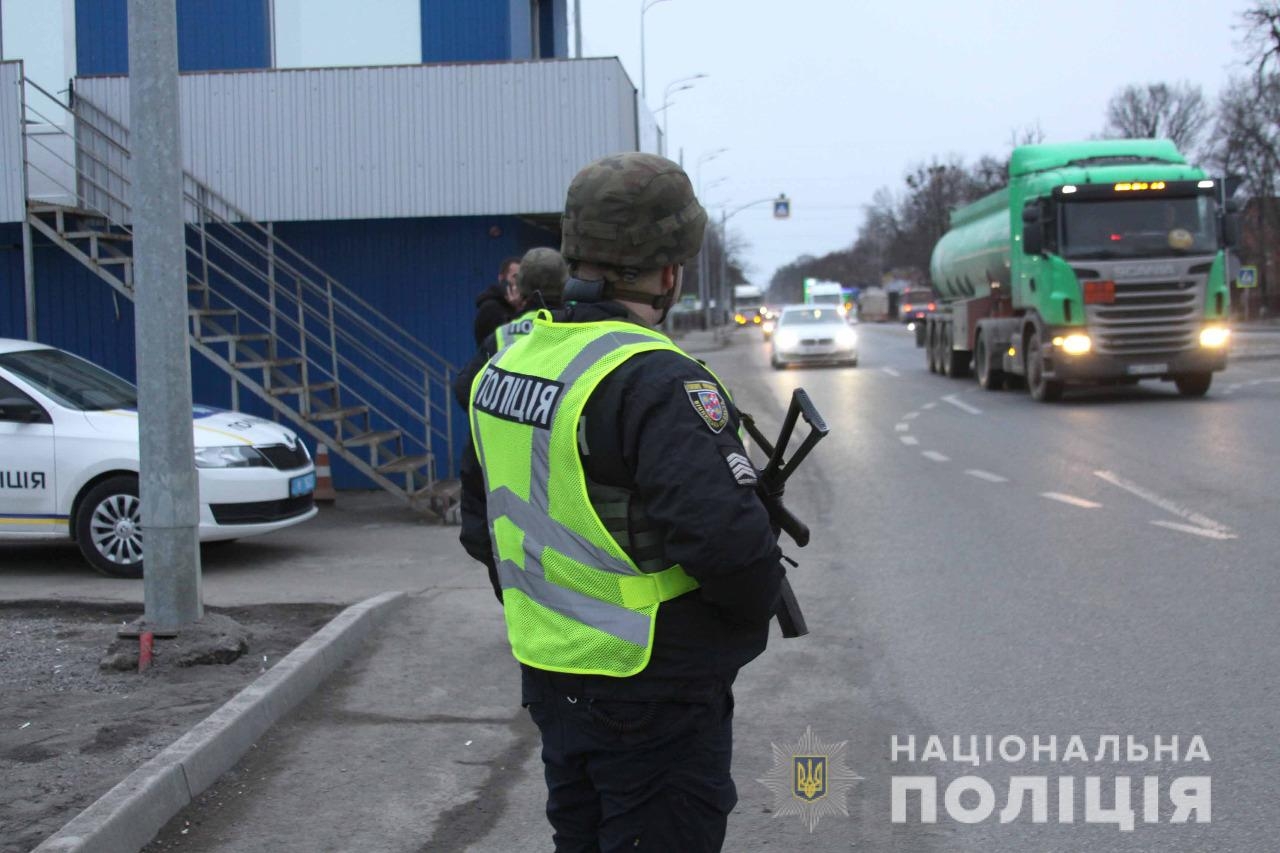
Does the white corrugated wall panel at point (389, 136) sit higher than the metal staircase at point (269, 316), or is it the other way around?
the white corrugated wall panel at point (389, 136)

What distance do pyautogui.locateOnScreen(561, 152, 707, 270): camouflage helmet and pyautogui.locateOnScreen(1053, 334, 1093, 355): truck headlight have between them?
58.7 ft

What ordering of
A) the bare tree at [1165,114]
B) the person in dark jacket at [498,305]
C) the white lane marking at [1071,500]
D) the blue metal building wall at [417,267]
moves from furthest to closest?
the bare tree at [1165,114] < the blue metal building wall at [417,267] < the white lane marking at [1071,500] < the person in dark jacket at [498,305]

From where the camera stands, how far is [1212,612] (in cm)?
718

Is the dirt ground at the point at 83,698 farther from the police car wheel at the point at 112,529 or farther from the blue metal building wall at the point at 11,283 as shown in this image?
the blue metal building wall at the point at 11,283

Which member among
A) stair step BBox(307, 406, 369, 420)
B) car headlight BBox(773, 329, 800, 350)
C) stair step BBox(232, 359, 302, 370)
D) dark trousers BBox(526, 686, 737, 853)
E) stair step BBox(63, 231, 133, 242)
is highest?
stair step BBox(63, 231, 133, 242)

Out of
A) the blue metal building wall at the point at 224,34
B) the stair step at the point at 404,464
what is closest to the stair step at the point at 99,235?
the blue metal building wall at the point at 224,34

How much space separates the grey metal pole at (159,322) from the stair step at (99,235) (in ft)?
17.1

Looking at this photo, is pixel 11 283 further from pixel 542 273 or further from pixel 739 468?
pixel 739 468

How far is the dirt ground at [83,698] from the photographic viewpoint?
460 cm

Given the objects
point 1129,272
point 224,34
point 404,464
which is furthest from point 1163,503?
point 224,34

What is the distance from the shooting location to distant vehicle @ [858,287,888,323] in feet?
346

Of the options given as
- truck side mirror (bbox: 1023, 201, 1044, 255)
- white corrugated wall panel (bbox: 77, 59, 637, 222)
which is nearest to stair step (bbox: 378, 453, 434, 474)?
white corrugated wall panel (bbox: 77, 59, 637, 222)

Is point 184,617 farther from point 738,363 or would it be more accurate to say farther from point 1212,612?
point 738,363

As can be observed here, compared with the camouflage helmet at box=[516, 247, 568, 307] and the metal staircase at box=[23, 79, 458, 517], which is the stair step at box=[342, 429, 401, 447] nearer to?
the metal staircase at box=[23, 79, 458, 517]
